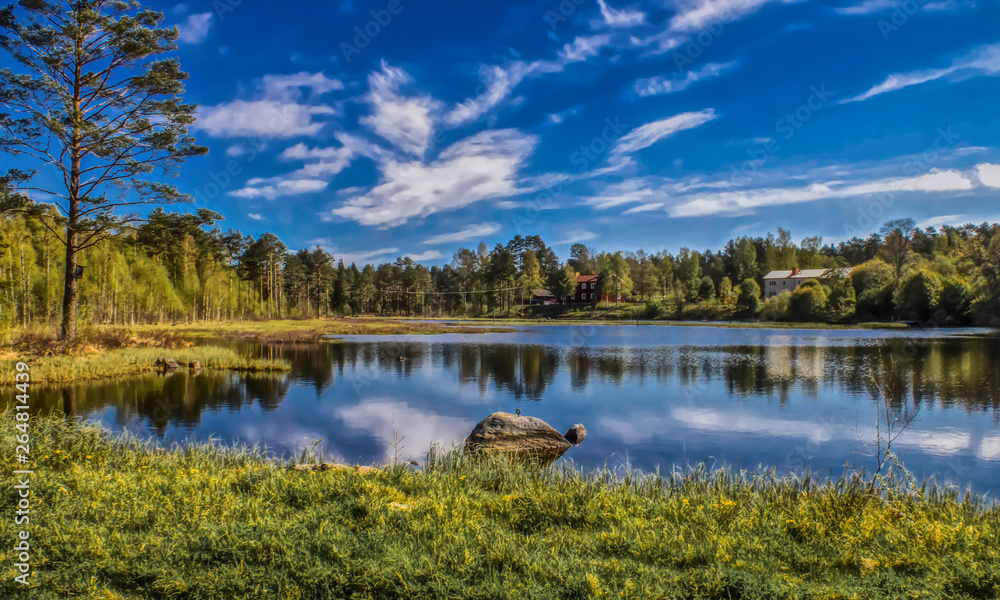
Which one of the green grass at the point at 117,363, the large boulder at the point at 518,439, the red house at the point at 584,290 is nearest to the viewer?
the large boulder at the point at 518,439

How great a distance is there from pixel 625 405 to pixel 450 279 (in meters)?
123

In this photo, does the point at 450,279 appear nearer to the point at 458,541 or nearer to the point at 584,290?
the point at 584,290

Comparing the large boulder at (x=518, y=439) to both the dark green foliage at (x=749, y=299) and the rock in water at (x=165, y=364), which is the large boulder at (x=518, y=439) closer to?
the rock in water at (x=165, y=364)

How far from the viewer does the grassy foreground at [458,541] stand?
4680 millimetres

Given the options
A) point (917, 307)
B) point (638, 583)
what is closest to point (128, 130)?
point (638, 583)

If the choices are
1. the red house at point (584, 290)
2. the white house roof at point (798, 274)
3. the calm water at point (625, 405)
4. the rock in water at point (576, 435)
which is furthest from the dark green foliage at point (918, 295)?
the rock in water at point (576, 435)

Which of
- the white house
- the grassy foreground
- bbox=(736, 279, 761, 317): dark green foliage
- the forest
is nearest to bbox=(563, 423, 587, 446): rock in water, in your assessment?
the grassy foreground

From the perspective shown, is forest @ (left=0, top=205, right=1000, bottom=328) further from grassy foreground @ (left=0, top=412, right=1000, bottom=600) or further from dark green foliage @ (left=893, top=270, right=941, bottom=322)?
grassy foreground @ (left=0, top=412, right=1000, bottom=600)

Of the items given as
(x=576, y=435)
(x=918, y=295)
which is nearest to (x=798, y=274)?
(x=918, y=295)

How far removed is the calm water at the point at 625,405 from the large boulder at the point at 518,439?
69 cm

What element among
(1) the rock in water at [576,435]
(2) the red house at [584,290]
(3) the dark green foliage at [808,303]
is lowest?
(1) the rock in water at [576,435]

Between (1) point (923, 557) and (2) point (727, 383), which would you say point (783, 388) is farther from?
(1) point (923, 557)

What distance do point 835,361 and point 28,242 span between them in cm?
5508

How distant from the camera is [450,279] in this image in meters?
141
